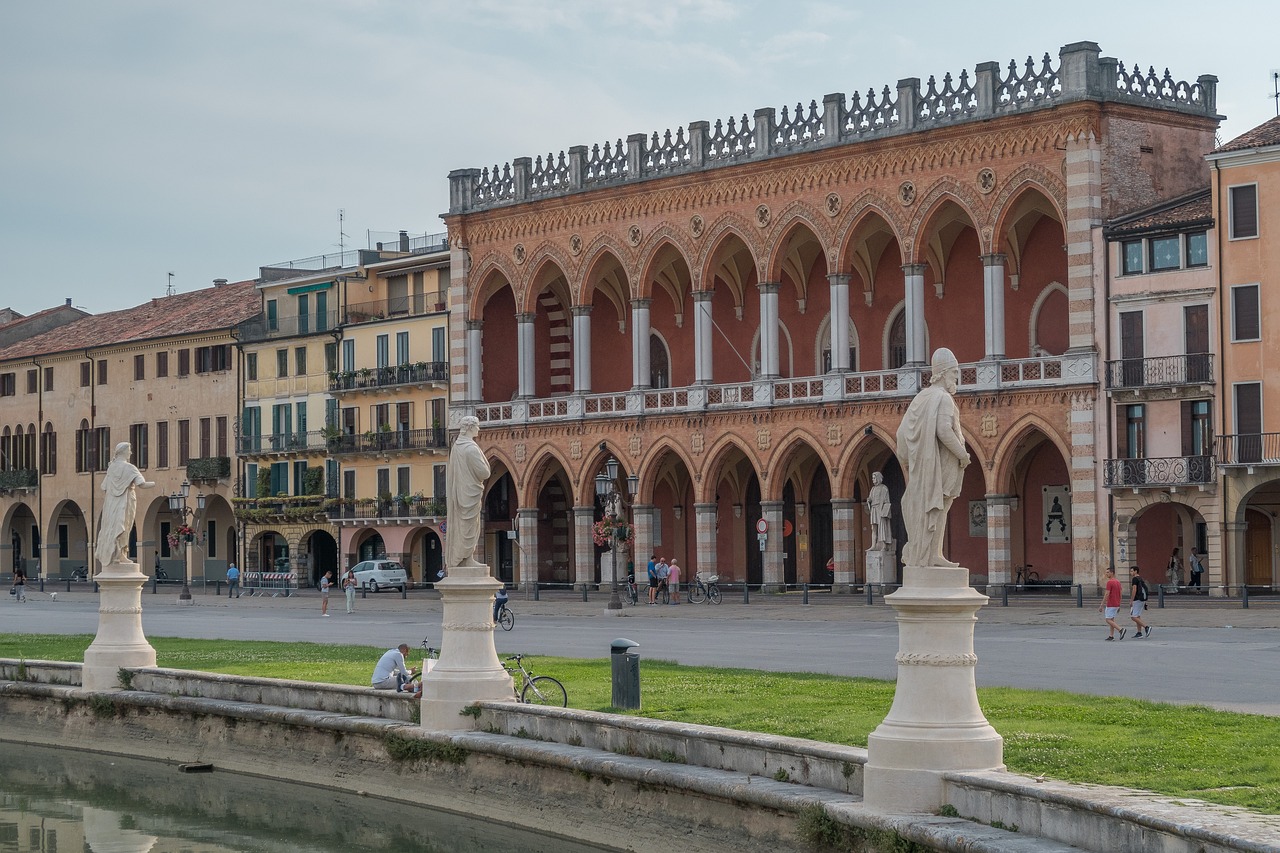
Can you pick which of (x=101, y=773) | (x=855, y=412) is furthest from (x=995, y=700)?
(x=855, y=412)

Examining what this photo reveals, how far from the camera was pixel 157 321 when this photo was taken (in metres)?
77.3

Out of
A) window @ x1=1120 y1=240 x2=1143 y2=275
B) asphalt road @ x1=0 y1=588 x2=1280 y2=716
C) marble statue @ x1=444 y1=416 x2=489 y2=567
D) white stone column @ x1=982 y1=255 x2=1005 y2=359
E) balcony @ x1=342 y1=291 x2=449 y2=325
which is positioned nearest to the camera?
marble statue @ x1=444 y1=416 x2=489 y2=567

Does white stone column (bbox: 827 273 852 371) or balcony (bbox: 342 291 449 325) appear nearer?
white stone column (bbox: 827 273 852 371)

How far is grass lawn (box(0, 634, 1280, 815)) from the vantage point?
1357 cm

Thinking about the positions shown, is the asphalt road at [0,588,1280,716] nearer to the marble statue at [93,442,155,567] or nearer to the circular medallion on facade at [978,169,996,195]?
the marble statue at [93,442,155,567]

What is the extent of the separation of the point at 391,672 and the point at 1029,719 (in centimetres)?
751

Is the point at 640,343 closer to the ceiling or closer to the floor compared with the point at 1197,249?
closer to the floor

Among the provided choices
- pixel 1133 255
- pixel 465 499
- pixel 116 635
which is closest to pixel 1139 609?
pixel 1133 255

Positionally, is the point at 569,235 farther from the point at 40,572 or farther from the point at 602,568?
the point at 40,572

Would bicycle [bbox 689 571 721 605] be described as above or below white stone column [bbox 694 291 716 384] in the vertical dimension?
below

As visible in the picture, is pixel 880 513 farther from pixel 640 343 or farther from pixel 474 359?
pixel 474 359

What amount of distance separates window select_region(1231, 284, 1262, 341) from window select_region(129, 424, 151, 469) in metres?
46.2

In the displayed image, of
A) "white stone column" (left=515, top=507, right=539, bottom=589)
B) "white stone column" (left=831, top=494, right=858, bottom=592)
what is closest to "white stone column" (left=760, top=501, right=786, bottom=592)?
"white stone column" (left=831, top=494, right=858, bottom=592)

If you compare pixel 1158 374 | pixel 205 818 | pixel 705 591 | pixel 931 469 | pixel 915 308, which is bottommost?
pixel 205 818
